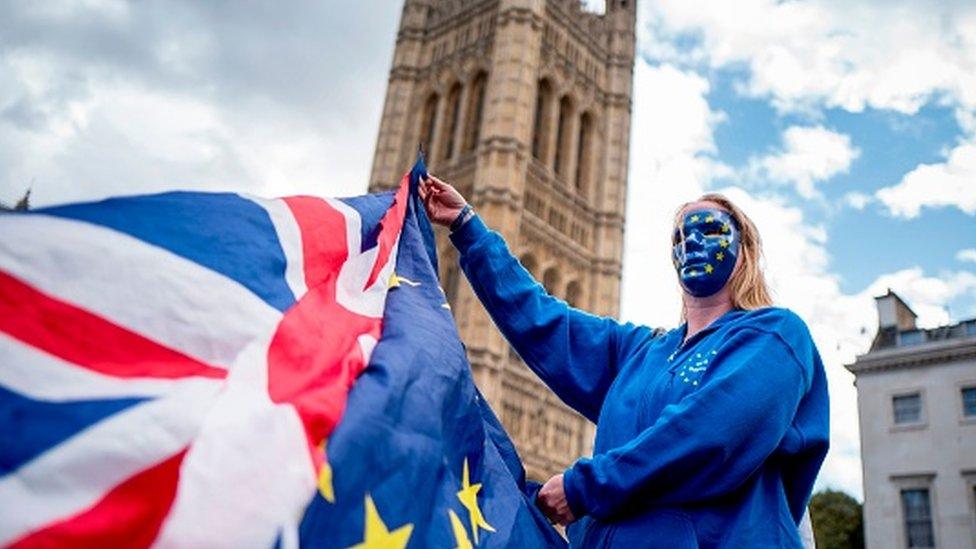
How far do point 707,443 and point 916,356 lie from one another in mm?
18018

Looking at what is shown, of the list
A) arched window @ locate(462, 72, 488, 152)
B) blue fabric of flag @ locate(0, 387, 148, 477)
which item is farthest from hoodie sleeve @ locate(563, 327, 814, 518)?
arched window @ locate(462, 72, 488, 152)

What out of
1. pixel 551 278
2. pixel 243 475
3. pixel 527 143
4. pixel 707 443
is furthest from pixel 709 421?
pixel 527 143

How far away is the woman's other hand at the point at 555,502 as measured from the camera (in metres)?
1.88

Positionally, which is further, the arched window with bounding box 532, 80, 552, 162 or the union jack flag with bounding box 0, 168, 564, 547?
the arched window with bounding box 532, 80, 552, 162

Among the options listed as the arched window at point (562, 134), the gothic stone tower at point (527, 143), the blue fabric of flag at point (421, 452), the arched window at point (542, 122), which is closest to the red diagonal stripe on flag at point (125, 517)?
the blue fabric of flag at point (421, 452)

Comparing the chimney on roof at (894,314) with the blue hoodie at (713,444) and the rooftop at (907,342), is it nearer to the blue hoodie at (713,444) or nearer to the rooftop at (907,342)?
the rooftop at (907,342)

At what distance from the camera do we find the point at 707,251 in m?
2.11

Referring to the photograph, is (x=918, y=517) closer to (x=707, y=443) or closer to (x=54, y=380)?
(x=707, y=443)

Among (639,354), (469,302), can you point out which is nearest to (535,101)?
(469,302)

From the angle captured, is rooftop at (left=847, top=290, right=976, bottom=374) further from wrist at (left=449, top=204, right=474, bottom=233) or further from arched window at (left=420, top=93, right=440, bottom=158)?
arched window at (left=420, top=93, right=440, bottom=158)

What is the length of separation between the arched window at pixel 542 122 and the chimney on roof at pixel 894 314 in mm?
14112

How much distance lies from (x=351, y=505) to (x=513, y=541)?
0.54 metres

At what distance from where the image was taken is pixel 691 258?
2113 millimetres

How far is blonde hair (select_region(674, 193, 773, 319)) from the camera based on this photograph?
82.4 inches
